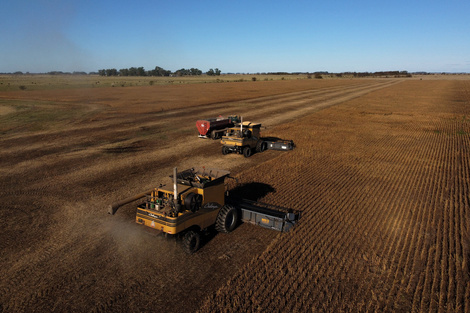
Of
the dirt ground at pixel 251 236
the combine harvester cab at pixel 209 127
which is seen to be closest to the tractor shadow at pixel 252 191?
the dirt ground at pixel 251 236

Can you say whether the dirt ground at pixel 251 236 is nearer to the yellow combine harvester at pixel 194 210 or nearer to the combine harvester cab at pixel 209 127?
the yellow combine harvester at pixel 194 210

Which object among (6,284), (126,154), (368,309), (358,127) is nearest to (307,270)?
(368,309)

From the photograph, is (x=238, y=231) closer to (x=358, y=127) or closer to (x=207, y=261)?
(x=207, y=261)

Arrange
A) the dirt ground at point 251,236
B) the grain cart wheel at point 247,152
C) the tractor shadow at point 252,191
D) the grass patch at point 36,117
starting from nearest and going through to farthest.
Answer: the dirt ground at point 251,236, the tractor shadow at point 252,191, the grain cart wheel at point 247,152, the grass patch at point 36,117

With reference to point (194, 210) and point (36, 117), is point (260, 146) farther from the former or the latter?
point (36, 117)

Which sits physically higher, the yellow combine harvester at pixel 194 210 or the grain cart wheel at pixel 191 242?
the yellow combine harvester at pixel 194 210

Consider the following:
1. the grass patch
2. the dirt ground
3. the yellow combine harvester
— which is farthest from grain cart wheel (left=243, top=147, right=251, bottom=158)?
the grass patch

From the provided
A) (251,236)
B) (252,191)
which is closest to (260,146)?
(252,191)
